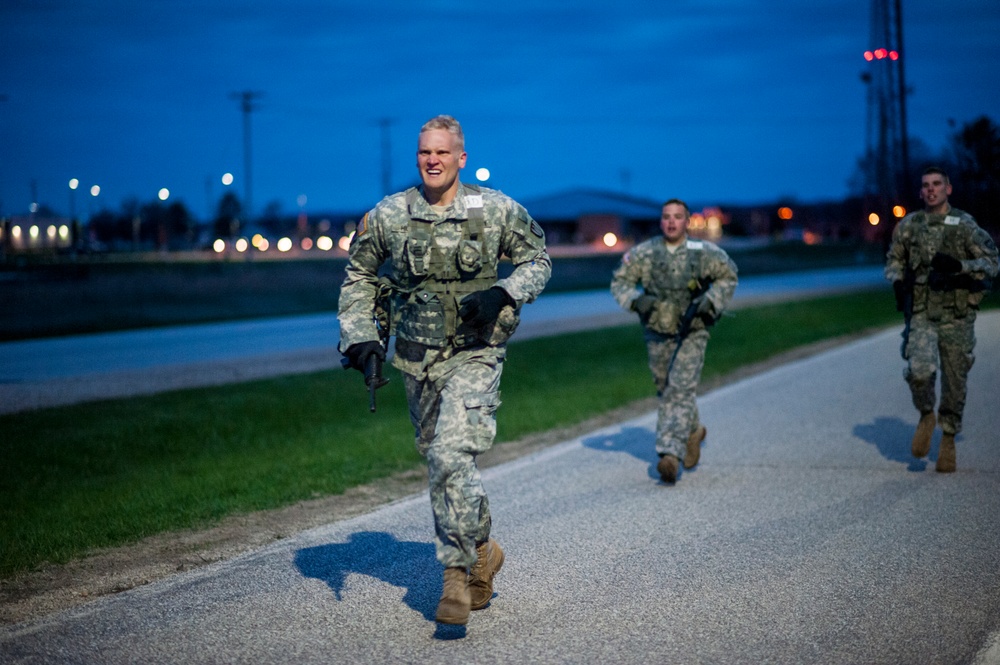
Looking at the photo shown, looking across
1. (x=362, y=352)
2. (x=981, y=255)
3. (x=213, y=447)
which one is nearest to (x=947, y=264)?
(x=981, y=255)

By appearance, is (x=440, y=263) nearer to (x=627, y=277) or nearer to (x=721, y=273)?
(x=627, y=277)

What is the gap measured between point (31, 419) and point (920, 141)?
63.3 m

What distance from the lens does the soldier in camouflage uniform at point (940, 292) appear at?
8719 mm

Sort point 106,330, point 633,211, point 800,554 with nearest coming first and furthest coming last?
point 800,554
point 106,330
point 633,211

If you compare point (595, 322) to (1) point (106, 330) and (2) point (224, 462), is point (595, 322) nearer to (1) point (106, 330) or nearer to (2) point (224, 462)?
(1) point (106, 330)

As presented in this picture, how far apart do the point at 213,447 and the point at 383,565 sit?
5.04 metres

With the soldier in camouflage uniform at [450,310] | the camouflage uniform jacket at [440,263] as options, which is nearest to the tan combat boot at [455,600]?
the soldier in camouflage uniform at [450,310]

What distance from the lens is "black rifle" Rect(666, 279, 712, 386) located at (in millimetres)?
8594

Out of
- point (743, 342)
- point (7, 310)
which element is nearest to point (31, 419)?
point (743, 342)

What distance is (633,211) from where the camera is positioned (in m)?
110

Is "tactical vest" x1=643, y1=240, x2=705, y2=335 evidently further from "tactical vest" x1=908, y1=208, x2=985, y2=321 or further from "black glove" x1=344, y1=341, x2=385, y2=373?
"black glove" x1=344, y1=341, x2=385, y2=373

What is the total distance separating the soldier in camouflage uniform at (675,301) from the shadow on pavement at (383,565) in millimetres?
2590

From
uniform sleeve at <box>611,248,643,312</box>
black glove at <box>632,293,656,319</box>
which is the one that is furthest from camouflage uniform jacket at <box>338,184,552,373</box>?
uniform sleeve at <box>611,248,643,312</box>

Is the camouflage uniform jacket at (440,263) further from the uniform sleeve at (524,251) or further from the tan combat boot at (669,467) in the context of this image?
the tan combat boot at (669,467)
